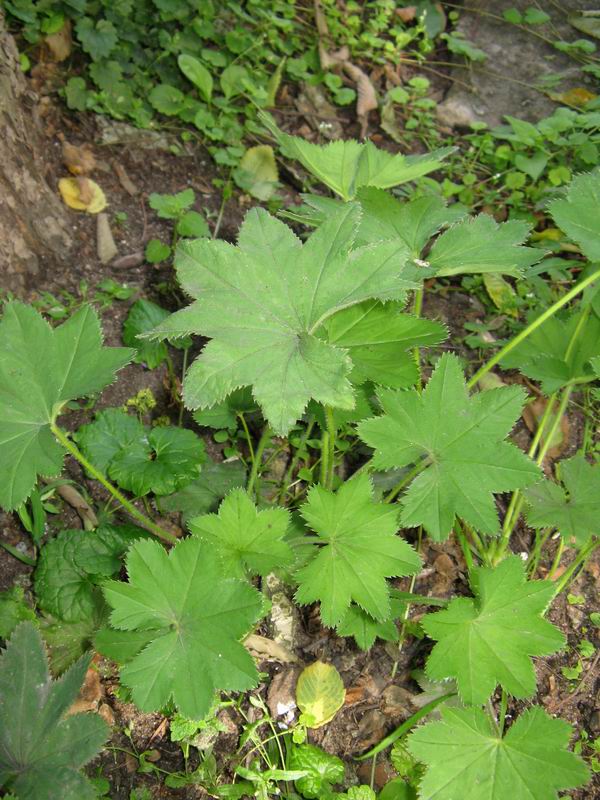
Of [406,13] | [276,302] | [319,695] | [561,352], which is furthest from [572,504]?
[406,13]

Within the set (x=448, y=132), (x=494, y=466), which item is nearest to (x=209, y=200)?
(x=448, y=132)

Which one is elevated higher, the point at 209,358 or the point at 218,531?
the point at 209,358

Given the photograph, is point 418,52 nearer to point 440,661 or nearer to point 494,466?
point 494,466

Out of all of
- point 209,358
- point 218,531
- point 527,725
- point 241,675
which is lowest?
point 527,725

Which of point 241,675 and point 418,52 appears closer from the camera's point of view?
point 241,675

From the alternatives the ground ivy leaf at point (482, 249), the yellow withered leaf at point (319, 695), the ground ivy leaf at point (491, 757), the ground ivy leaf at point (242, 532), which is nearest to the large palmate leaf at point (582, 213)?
the ground ivy leaf at point (482, 249)

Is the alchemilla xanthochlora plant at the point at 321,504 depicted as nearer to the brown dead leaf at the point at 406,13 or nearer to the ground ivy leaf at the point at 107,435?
the ground ivy leaf at the point at 107,435

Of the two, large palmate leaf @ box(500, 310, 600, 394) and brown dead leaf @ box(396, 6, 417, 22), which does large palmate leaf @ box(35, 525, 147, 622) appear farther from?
brown dead leaf @ box(396, 6, 417, 22)
